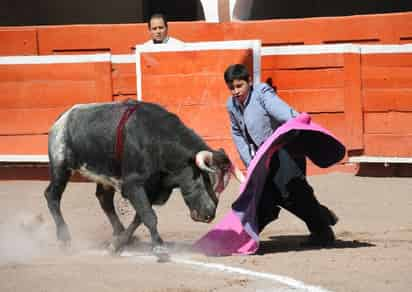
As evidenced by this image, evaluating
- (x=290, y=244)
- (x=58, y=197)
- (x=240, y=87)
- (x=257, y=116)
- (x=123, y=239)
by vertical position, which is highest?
(x=240, y=87)

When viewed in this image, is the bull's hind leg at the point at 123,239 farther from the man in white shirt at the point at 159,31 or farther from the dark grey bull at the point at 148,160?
the man in white shirt at the point at 159,31

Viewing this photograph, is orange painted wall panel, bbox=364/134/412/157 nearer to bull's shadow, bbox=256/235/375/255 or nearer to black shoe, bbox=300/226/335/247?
bull's shadow, bbox=256/235/375/255

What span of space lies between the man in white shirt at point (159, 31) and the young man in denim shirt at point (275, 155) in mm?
2434

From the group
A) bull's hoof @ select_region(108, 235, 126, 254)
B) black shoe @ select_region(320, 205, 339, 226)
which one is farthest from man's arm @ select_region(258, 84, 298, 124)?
bull's hoof @ select_region(108, 235, 126, 254)

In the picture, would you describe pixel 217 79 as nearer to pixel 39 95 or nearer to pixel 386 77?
pixel 386 77

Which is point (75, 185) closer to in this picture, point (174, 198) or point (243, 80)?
point (174, 198)

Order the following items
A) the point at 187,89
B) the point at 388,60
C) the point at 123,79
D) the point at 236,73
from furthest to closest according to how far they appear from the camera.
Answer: the point at 123,79, the point at 187,89, the point at 388,60, the point at 236,73

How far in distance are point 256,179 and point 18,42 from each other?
13.5 ft

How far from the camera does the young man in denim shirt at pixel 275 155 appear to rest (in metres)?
6.11

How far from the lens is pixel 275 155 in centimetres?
629

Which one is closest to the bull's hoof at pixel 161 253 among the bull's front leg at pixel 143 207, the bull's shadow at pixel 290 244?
the bull's front leg at pixel 143 207

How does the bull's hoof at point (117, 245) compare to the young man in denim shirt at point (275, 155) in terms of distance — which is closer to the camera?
the young man in denim shirt at point (275, 155)

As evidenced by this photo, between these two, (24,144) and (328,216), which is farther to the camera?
(24,144)

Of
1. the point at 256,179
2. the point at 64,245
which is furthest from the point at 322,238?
the point at 64,245
